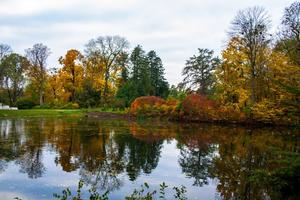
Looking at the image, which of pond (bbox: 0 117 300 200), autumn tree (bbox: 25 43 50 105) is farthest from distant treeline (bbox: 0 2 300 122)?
pond (bbox: 0 117 300 200)

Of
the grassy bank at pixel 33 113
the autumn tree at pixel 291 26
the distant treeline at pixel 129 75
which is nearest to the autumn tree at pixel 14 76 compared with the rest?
the distant treeline at pixel 129 75

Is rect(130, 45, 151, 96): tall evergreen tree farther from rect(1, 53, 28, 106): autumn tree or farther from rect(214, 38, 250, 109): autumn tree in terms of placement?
rect(214, 38, 250, 109): autumn tree

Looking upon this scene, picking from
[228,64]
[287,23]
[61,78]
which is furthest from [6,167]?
[61,78]

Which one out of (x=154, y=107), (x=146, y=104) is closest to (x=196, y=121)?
(x=154, y=107)

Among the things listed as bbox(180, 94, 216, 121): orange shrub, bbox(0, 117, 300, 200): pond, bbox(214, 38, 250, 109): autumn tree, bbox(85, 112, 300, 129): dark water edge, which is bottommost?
bbox(0, 117, 300, 200): pond

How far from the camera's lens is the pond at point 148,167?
1042cm

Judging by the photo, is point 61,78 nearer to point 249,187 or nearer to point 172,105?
point 172,105

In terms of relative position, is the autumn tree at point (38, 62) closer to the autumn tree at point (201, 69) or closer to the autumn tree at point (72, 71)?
the autumn tree at point (72, 71)

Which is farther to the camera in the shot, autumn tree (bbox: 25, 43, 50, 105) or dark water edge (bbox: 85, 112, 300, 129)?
autumn tree (bbox: 25, 43, 50, 105)

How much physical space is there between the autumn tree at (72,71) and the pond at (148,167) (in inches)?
1874

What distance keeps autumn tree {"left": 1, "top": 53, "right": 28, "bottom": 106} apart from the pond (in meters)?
52.2

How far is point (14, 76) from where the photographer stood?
73.8 meters

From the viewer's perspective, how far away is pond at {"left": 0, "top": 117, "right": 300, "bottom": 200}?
10.4 metres

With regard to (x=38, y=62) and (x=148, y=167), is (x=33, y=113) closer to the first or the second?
(x=38, y=62)
